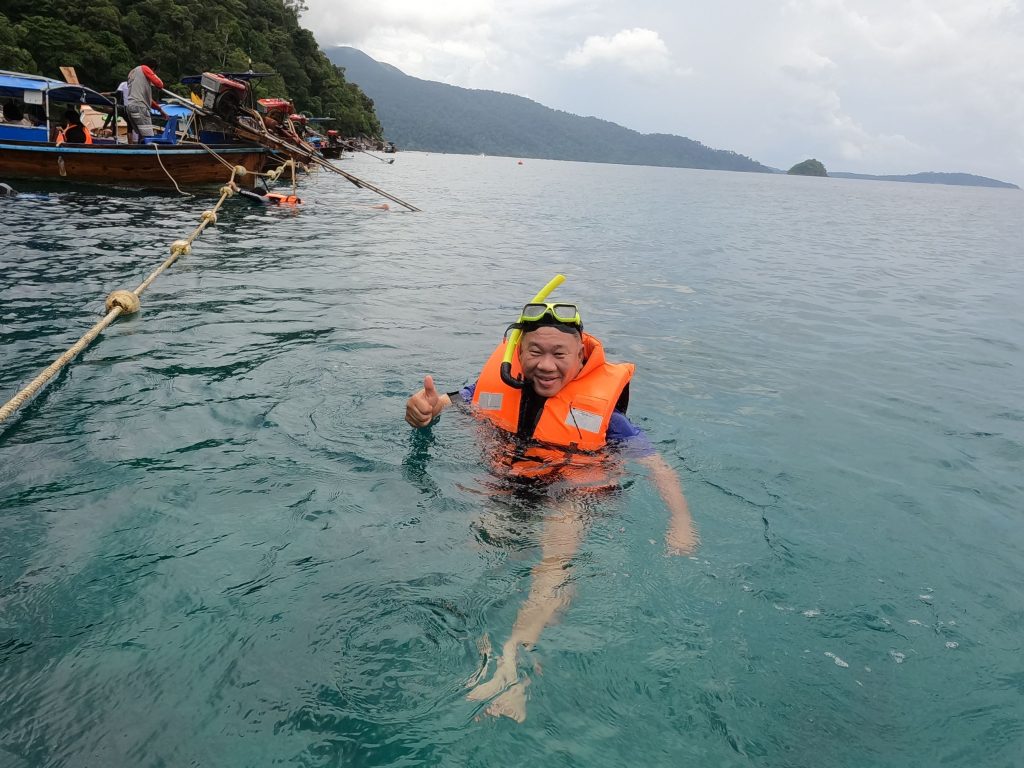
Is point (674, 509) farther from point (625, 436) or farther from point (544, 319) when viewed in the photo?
point (544, 319)

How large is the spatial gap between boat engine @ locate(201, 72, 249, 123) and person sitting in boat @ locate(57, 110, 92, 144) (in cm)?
395

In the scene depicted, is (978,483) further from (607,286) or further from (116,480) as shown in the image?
(607,286)

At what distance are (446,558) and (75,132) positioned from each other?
23.7 meters

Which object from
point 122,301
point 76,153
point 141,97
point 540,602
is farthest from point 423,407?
point 141,97

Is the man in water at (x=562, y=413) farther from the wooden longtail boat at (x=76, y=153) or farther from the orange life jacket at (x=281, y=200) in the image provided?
the wooden longtail boat at (x=76, y=153)

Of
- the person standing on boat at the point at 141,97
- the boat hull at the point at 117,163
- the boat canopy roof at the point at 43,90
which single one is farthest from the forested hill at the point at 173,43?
the boat hull at the point at 117,163

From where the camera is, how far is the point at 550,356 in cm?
461

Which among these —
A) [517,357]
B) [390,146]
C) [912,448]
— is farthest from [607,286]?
[390,146]

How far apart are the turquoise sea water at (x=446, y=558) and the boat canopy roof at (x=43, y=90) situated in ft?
48.3

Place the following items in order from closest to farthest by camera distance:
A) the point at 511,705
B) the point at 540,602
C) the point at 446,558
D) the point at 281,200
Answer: the point at 511,705 → the point at 540,602 → the point at 446,558 → the point at 281,200

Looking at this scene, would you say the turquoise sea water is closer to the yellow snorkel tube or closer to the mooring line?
the mooring line

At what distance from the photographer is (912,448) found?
6.14m

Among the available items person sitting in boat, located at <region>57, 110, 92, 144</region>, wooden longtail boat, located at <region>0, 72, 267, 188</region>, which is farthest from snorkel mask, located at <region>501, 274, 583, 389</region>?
person sitting in boat, located at <region>57, 110, 92, 144</region>

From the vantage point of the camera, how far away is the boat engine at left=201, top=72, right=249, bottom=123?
72.5 ft
